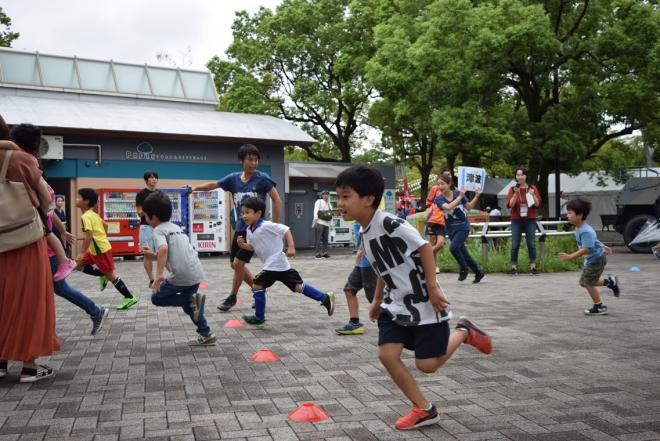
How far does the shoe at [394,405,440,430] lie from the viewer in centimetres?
357

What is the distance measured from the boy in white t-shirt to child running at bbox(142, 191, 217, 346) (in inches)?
40.3

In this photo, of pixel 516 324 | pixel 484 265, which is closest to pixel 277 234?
pixel 516 324

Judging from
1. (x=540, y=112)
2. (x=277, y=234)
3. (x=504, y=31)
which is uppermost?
(x=504, y=31)

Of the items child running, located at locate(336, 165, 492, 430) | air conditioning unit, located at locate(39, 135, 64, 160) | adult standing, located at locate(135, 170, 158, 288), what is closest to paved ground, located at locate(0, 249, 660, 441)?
child running, located at locate(336, 165, 492, 430)

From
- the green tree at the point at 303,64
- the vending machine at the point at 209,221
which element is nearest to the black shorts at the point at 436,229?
the vending machine at the point at 209,221

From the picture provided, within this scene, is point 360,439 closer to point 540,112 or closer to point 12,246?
point 12,246

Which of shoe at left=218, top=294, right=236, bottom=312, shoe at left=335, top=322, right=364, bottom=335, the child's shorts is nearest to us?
shoe at left=335, top=322, right=364, bottom=335

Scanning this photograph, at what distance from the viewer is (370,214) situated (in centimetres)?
374

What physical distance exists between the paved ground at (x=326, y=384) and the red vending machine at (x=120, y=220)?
12.9 metres

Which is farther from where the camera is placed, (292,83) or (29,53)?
(292,83)

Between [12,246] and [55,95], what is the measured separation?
66.8 feet

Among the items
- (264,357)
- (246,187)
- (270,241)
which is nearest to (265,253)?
(270,241)

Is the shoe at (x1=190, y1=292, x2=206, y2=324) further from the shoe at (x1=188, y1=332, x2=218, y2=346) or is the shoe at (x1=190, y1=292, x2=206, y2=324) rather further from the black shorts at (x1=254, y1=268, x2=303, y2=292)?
the black shorts at (x1=254, y1=268, x2=303, y2=292)

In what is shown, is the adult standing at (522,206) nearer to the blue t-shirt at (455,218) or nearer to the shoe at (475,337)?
the blue t-shirt at (455,218)
